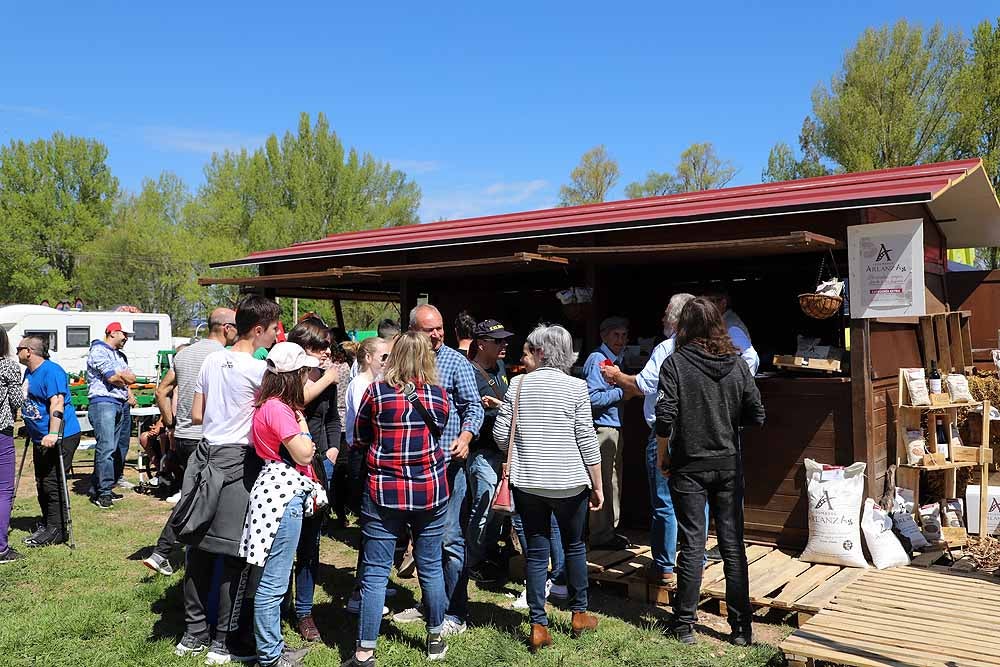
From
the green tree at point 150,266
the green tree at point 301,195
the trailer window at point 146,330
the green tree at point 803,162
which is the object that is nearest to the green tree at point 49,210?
the green tree at point 150,266

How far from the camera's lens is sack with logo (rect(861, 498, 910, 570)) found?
5.36 metres

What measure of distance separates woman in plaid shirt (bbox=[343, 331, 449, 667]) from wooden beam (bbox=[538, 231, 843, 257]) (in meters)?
2.50

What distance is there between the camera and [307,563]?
4.30m

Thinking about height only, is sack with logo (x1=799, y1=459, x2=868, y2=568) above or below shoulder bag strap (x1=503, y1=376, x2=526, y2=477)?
below

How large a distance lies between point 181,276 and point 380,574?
33.3m

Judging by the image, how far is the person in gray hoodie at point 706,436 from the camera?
4.17 m

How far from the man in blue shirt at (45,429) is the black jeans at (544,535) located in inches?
173

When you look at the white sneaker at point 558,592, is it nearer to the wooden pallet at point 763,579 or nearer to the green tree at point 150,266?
the wooden pallet at point 763,579

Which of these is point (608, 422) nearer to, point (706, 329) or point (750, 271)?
point (706, 329)

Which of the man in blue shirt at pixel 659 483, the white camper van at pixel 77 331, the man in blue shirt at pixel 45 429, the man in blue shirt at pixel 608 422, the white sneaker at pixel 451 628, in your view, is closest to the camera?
the white sneaker at pixel 451 628

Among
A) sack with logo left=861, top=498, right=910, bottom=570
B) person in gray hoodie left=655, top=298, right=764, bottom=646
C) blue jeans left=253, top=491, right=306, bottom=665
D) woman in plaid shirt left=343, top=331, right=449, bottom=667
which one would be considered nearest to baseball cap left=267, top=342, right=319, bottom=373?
woman in plaid shirt left=343, top=331, right=449, bottom=667

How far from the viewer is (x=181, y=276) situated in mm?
34094

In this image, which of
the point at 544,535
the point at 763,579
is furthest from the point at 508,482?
the point at 763,579

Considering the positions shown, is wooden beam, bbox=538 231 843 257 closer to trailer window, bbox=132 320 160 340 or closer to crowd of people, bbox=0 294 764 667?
crowd of people, bbox=0 294 764 667
